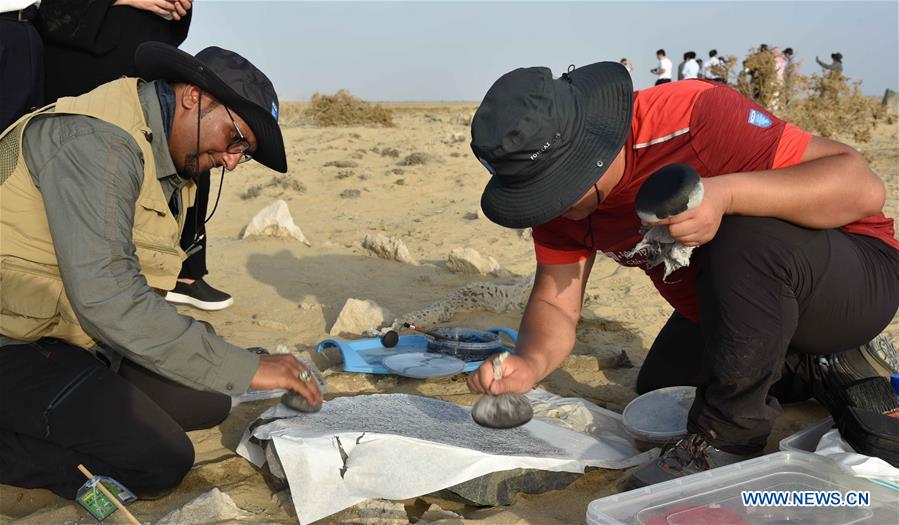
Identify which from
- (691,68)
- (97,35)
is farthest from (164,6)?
(691,68)

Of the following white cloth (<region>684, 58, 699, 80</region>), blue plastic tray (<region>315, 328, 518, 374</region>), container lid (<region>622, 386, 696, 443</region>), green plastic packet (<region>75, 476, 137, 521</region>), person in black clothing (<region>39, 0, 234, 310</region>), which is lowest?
green plastic packet (<region>75, 476, 137, 521</region>)

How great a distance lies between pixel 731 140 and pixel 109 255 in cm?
161

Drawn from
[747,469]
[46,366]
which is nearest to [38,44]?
[46,366]

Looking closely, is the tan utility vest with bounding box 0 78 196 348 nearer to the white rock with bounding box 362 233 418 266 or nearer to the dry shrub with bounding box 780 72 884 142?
the white rock with bounding box 362 233 418 266

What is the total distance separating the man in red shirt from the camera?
195 centimetres

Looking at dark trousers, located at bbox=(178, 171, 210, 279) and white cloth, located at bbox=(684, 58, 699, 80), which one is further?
white cloth, located at bbox=(684, 58, 699, 80)

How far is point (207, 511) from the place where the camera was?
2.04 meters

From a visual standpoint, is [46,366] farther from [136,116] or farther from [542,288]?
[542,288]

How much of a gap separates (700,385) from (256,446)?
49.3 inches

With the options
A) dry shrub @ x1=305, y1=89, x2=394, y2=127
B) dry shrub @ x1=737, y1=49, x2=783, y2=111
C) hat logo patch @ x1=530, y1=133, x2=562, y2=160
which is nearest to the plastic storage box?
hat logo patch @ x1=530, y1=133, x2=562, y2=160

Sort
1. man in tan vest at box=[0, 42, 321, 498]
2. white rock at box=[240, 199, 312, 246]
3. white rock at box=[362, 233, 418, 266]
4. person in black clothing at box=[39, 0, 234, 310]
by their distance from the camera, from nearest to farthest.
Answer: man in tan vest at box=[0, 42, 321, 498], person in black clothing at box=[39, 0, 234, 310], white rock at box=[362, 233, 418, 266], white rock at box=[240, 199, 312, 246]

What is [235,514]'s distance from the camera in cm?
208

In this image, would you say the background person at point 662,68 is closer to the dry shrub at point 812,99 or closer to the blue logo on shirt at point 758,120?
the dry shrub at point 812,99

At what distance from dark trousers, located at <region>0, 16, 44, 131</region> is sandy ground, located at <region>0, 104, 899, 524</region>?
4.28ft
